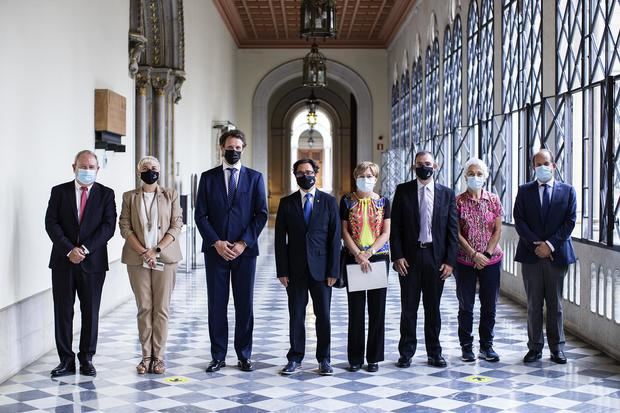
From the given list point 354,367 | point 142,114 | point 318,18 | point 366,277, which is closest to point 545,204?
point 366,277

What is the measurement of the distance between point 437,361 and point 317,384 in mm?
1138

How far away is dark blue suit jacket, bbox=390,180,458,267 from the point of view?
661cm

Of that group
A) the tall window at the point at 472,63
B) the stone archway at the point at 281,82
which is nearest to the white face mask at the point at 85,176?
the tall window at the point at 472,63

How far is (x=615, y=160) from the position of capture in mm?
7230

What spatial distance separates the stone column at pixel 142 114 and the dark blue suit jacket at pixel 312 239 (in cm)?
726

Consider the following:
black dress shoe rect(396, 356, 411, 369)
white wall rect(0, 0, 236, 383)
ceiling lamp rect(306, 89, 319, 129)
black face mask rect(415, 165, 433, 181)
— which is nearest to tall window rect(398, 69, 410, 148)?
ceiling lamp rect(306, 89, 319, 129)

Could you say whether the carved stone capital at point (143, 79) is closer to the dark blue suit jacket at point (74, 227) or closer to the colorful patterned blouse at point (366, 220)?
the dark blue suit jacket at point (74, 227)

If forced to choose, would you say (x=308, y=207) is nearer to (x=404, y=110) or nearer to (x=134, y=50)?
(x=134, y=50)

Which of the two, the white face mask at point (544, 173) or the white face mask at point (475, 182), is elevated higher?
the white face mask at point (544, 173)

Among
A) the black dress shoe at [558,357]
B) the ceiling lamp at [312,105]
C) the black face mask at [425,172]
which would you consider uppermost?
the ceiling lamp at [312,105]

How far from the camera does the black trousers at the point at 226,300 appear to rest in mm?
6617

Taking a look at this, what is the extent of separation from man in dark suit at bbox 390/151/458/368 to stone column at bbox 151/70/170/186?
7956 millimetres

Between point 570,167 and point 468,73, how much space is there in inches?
241

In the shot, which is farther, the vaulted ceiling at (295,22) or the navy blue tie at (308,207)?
the vaulted ceiling at (295,22)
